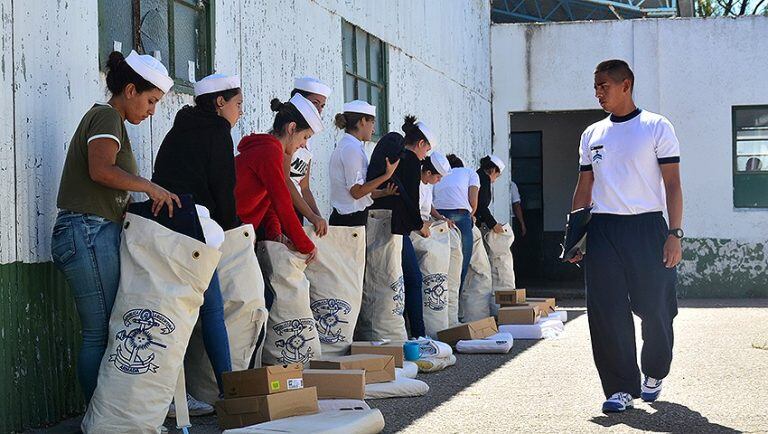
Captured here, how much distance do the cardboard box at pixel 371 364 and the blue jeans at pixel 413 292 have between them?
2.03 m

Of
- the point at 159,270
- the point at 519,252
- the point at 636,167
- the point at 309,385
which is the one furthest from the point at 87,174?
the point at 519,252

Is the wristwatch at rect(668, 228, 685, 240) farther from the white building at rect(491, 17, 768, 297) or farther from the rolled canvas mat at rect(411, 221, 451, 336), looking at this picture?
the white building at rect(491, 17, 768, 297)

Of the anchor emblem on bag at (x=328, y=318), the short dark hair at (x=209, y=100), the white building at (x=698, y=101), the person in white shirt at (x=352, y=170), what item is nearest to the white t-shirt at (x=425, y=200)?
the person in white shirt at (x=352, y=170)

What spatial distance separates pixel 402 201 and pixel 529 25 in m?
9.43

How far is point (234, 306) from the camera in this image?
19.6ft

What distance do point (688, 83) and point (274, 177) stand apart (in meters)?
11.3

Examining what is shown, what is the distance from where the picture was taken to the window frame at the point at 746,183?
1653 cm

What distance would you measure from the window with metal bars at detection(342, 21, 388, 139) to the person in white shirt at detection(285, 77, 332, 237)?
2931mm

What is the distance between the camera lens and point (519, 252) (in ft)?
67.3

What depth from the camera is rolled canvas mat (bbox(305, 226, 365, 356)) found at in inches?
291

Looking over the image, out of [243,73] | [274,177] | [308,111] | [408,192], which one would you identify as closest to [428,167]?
[408,192]

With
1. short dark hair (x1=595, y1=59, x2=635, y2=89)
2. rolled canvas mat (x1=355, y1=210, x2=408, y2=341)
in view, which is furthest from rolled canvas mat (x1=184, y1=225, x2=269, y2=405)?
rolled canvas mat (x1=355, y1=210, x2=408, y2=341)

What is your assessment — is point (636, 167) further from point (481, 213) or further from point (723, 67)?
point (723, 67)

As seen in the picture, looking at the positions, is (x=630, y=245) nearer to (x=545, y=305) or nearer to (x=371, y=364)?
(x=371, y=364)
